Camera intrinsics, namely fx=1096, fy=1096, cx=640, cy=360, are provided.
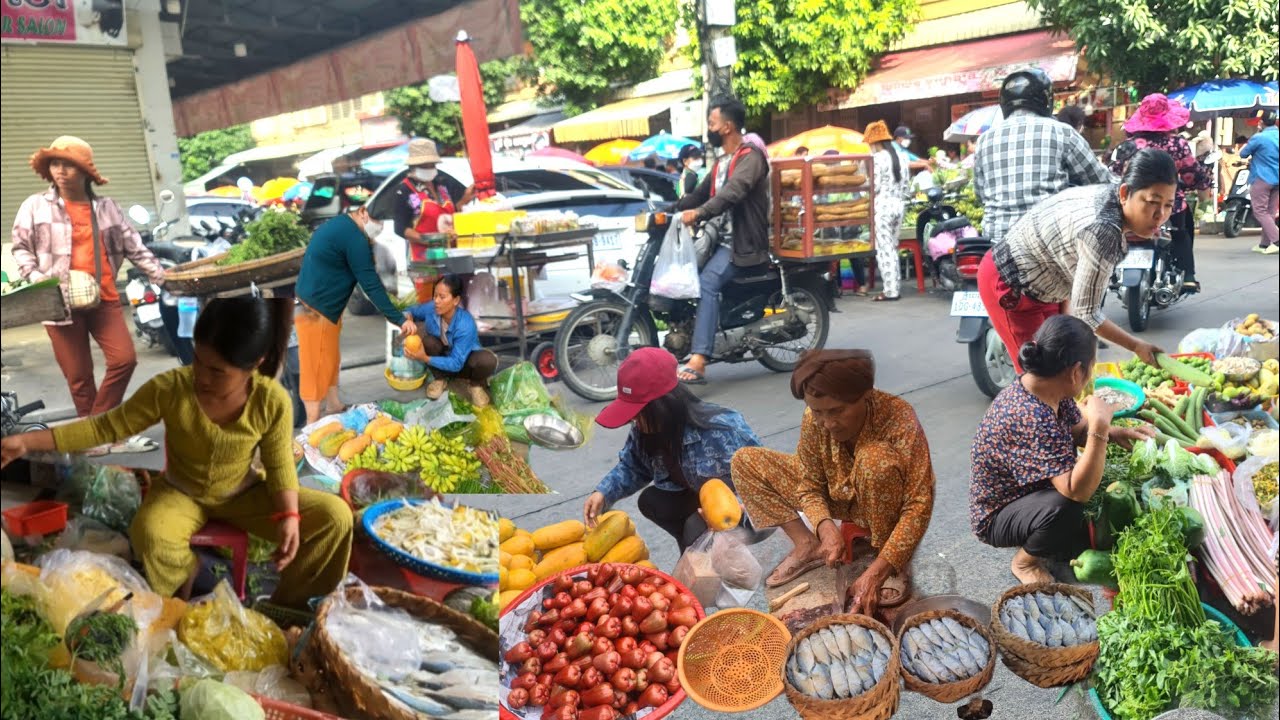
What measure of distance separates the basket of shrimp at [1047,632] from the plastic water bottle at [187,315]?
189 cm

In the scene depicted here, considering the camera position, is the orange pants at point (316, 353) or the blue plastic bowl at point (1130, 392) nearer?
the orange pants at point (316, 353)

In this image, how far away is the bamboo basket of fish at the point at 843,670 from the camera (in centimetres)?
241

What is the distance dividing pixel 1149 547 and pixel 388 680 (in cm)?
180

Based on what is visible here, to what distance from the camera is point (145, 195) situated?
7.57 feet

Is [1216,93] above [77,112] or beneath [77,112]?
beneath

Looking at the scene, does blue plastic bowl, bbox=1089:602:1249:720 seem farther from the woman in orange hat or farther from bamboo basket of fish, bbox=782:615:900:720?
the woman in orange hat

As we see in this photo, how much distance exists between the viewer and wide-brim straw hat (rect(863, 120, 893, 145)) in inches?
95.1

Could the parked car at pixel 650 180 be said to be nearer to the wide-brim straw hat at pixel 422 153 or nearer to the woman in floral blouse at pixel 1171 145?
the wide-brim straw hat at pixel 422 153

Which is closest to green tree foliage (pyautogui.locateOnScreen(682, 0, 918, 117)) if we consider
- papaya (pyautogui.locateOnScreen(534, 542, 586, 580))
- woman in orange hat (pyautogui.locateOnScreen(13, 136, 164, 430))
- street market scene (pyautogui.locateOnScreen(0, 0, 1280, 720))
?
street market scene (pyautogui.locateOnScreen(0, 0, 1280, 720))

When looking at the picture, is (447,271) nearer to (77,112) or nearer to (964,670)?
(77,112)

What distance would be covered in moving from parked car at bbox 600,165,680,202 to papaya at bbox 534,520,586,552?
2.53 feet

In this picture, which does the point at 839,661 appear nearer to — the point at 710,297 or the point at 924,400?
the point at 924,400

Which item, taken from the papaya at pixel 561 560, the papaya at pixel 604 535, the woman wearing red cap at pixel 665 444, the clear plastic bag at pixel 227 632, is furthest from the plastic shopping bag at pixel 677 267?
the clear plastic bag at pixel 227 632

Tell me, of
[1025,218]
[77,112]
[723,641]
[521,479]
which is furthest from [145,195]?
[1025,218]
